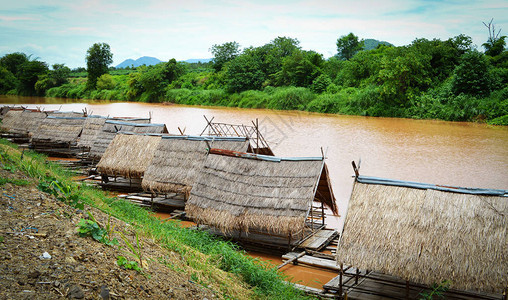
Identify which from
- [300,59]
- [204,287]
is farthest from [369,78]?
[204,287]

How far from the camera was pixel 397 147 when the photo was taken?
21188mm

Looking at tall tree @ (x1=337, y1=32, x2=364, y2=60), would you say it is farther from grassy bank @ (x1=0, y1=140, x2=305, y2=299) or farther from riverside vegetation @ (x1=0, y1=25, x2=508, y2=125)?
grassy bank @ (x1=0, y1=140, x2=305, y2=299)

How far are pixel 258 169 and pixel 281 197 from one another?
3.33 ft

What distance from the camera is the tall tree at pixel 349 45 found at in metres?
40.9

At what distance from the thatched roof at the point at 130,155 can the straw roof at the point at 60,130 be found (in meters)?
6.12

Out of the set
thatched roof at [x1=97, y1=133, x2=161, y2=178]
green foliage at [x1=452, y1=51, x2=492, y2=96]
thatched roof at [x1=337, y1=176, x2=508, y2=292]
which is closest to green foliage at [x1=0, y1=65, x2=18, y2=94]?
thatched roof at [x1=97, y1=133, x2=161, y2=178]

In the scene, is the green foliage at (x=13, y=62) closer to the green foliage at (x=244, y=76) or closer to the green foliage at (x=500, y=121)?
the green foliage at (x=244, y=76)

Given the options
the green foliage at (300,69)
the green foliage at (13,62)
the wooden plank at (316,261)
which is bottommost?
the wooden plank at (316,261)

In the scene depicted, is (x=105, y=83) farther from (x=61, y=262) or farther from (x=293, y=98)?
(x=61, y=262)

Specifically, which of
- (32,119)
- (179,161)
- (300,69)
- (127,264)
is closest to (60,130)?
(32,119)

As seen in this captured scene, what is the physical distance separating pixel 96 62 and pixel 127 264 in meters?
56.1

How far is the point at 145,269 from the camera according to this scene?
3787mm

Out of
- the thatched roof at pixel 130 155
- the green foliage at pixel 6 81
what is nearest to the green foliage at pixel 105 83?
the green foliage at pixel 6 81

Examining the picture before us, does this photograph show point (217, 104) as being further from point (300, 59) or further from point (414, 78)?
point (414, 78)
